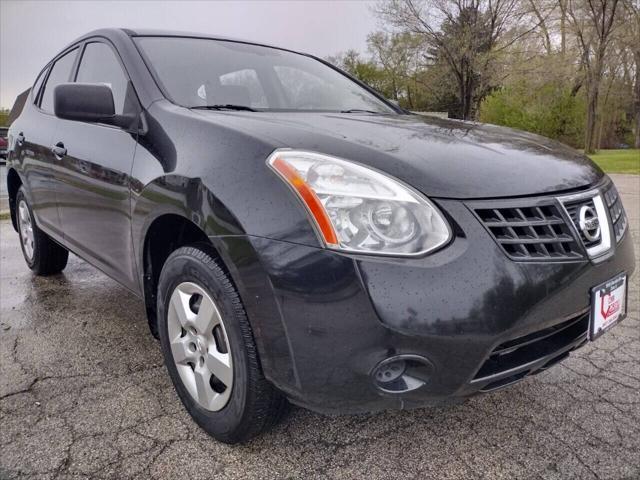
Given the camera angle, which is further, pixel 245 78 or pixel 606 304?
pixel 245 78

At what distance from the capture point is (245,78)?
101 inches

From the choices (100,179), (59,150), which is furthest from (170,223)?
(59,150)

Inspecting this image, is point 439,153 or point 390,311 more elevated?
point 439,153

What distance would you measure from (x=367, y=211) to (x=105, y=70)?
1.88 metres

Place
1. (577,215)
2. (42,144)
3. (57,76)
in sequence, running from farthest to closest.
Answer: (57,76)
(42,144)
(577,215)

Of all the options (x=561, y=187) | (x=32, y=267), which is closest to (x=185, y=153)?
(x=561, y=187)

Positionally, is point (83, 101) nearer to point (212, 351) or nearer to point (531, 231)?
point (212, 351)

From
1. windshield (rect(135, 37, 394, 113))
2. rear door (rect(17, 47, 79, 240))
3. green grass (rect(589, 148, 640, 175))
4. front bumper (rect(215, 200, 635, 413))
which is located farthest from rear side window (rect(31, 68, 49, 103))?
green grass (rect(589, 148, 640, 175))

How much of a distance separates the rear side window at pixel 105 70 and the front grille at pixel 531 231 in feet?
5.44

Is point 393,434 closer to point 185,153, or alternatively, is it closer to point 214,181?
point 214,181

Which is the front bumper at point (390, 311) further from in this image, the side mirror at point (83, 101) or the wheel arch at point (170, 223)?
the side mirror at point (83, 101)

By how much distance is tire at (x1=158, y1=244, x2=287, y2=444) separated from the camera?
1567 millimetres

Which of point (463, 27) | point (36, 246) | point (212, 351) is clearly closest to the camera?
point (212, 351)

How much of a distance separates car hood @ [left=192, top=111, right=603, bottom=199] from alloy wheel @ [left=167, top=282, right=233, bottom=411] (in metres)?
0.60
